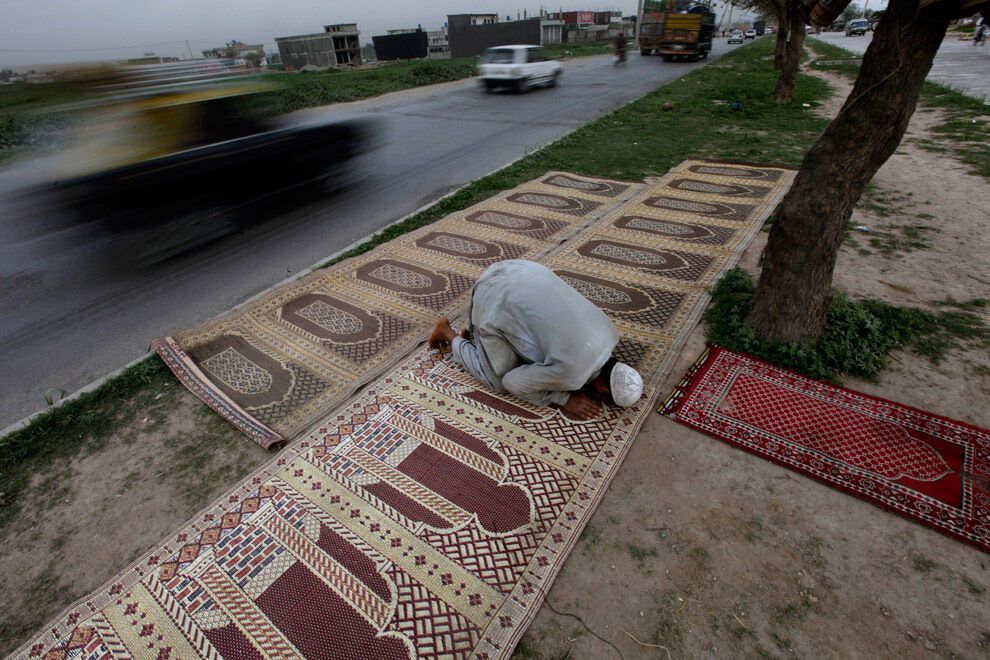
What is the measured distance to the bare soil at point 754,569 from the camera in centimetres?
183

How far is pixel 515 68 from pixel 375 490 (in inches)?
637

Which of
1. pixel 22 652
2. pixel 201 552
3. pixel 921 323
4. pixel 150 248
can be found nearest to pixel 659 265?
pixel 921 323

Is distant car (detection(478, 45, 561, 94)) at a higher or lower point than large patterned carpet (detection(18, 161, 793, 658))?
higher

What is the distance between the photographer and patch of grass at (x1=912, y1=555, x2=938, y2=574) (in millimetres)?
2010

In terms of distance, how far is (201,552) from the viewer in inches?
87.4

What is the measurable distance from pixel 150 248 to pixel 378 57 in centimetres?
3254

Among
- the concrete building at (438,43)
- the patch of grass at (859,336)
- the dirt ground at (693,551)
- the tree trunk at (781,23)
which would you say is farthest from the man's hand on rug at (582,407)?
the concrete building at (438,43)

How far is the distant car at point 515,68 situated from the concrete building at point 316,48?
1685 cm

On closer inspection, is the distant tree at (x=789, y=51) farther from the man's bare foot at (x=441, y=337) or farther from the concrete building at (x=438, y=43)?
the concrete building at (x=438, y=43)

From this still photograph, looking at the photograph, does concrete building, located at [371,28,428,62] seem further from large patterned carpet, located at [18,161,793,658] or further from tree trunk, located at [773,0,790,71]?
large patterned carpet, located at [18,161,793,658]

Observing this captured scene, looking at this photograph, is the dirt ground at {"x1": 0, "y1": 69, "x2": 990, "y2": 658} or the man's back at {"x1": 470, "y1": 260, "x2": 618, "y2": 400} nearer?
the dirt ground at {"x1": 0, "y1": 69, "x2": 990, "y2": 658}

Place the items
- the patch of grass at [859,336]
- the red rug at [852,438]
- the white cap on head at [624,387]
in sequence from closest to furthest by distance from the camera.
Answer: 1. the red rug at [852,438]
2. the white cap on head at [624,387]
3. the patch of grass at [859,336]

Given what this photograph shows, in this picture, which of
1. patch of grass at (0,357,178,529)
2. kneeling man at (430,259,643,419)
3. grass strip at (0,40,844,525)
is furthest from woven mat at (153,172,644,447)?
kneeling man at (430,259,643,419)

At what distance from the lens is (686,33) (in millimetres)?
23562
